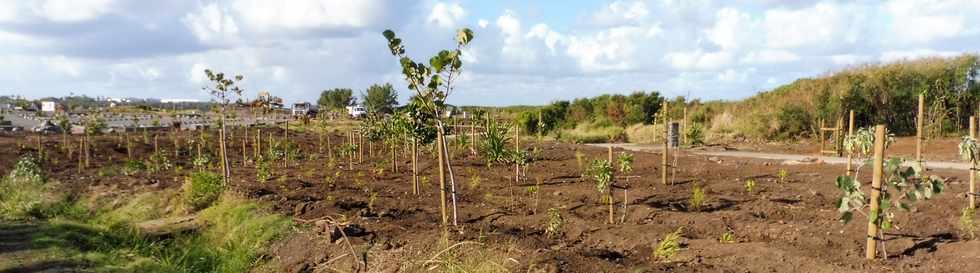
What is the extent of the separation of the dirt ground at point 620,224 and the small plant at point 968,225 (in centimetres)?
9

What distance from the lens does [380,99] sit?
2389cm

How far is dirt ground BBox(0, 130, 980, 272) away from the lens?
5.72m

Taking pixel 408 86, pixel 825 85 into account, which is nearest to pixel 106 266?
pixel 408 86

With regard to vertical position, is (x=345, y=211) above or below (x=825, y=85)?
below

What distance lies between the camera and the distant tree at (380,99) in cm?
1622

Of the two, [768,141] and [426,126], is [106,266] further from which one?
[768,141]

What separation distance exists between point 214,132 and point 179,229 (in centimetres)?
1868

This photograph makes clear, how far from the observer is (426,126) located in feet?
31.1

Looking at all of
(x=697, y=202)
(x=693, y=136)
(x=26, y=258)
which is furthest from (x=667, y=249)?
(x=693, y=136)

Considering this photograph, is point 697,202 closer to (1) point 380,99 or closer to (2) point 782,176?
(2) point 782,176

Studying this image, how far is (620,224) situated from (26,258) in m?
6.83

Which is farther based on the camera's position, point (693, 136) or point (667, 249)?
point (693, 136)

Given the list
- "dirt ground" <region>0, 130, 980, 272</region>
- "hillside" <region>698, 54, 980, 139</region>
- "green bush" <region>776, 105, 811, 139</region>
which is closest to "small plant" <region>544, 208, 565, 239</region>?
"dirt ground" <region>0, 130, 980, 272</region>

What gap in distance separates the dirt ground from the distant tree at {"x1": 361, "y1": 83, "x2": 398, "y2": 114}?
3.38 meters
